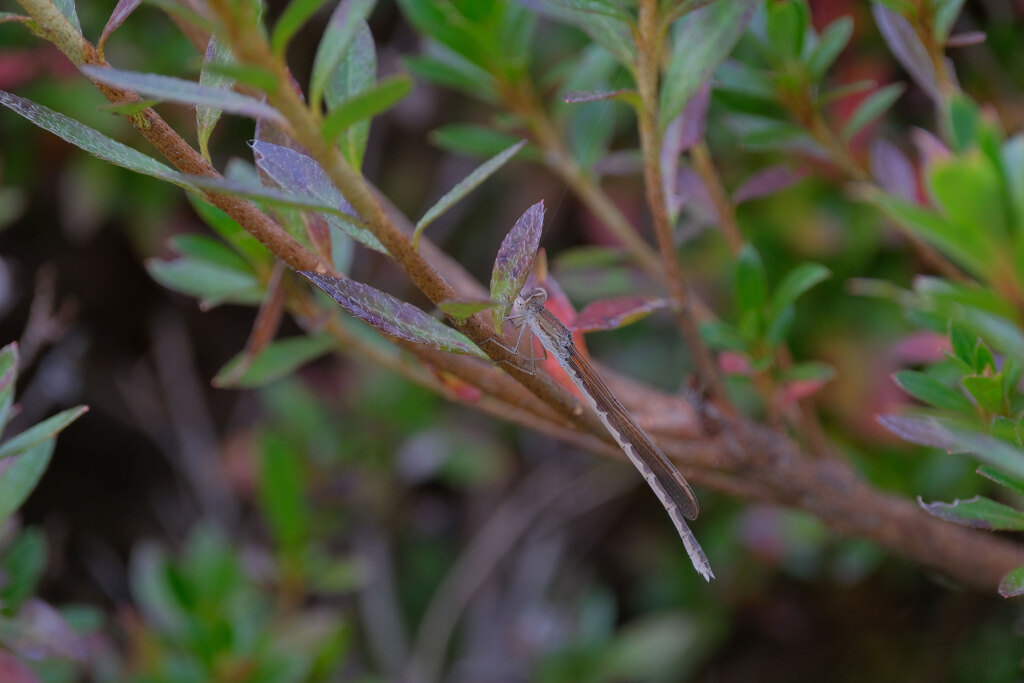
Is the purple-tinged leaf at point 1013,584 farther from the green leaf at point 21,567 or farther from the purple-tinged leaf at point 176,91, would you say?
the green leaf at point 21,567

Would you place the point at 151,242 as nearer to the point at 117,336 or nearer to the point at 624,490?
the point at 117,336

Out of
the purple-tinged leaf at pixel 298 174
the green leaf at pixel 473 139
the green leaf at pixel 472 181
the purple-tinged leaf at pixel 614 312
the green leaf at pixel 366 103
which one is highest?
the green leaf at pixel 366 103

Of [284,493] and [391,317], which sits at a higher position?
[391,317]

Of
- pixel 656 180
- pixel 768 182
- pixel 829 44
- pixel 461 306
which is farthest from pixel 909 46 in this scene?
pixel 461 306

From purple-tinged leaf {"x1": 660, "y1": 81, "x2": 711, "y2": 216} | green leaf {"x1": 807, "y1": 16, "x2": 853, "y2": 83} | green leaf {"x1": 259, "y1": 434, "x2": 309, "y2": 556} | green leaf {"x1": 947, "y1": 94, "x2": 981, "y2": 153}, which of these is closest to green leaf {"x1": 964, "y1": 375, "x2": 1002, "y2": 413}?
green leaf {"x1": 947, "y1": 94, "x2": 981, "y2": 153}

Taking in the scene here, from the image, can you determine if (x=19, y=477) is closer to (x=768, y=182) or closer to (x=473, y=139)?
(x=473, y=139)

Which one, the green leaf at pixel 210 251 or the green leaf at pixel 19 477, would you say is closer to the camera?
the green leaf at pixel 19 477

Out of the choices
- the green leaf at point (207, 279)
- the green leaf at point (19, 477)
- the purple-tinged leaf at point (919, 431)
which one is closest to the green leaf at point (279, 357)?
the green leaf at point (207, 279)
